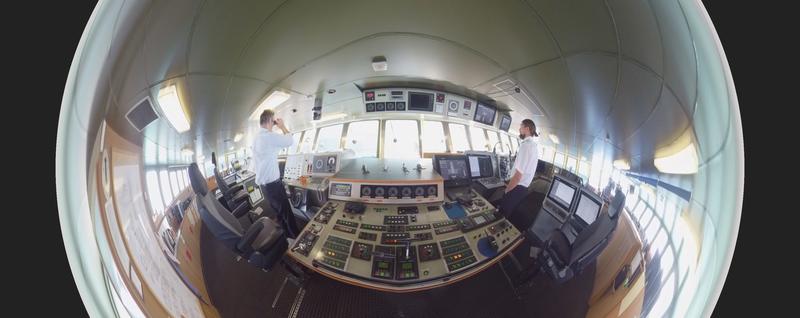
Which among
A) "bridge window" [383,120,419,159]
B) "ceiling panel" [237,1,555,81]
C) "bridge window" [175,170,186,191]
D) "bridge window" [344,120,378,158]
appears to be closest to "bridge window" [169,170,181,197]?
"bridge window" [175,170,186,191]

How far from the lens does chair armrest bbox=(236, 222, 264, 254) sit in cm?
69

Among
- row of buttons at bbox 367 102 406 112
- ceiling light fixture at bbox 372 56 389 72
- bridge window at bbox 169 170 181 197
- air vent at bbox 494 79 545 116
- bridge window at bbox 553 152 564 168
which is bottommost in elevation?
bridge window at bbox 169 170 181 197

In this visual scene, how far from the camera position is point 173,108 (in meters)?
0.67

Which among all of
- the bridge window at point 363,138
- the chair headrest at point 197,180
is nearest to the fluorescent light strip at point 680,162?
the bridge window at point 363,138

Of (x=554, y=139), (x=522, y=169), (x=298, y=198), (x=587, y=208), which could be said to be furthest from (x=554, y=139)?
(x=298, y=198)

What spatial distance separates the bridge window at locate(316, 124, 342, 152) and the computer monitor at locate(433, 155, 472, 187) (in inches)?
11.1

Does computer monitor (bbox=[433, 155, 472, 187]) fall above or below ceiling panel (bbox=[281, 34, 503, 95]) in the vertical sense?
below

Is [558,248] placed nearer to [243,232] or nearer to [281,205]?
[281,205]

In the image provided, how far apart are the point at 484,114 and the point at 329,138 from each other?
441 mm

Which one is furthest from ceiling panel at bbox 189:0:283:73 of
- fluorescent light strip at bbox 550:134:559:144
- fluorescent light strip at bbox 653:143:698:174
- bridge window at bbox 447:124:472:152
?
fluorescent light strip at bbox 653:143:698:174

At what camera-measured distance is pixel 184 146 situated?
657 mm

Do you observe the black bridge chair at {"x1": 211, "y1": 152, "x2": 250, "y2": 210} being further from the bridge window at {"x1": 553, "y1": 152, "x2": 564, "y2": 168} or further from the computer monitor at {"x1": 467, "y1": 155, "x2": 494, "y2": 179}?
the bridge window at {"x1": 553, "y1": 152, "x2": 564, "y2": 168}

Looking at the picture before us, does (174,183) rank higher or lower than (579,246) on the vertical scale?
higher

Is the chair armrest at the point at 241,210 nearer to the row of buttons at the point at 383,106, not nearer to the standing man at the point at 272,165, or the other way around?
the standing man at the point at 272,165
